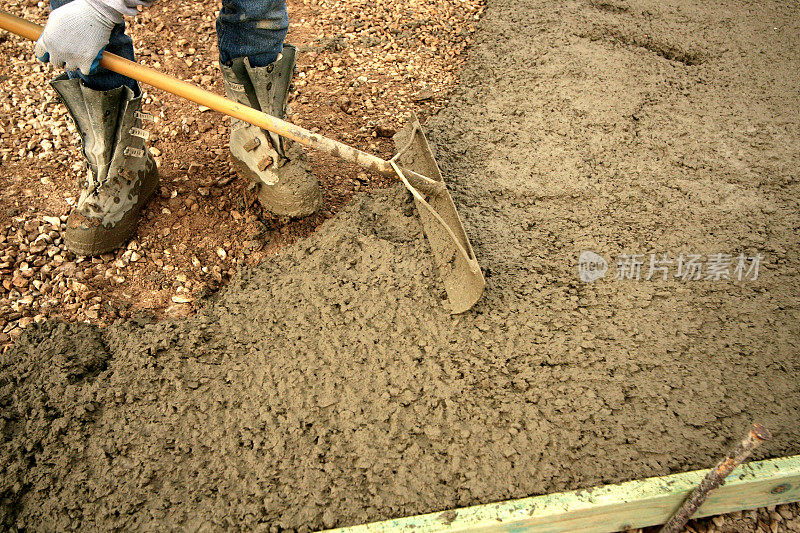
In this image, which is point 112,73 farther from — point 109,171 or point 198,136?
point 198,136

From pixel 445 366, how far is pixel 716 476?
0.87m

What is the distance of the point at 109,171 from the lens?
2.54m

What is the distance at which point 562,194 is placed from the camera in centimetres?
265

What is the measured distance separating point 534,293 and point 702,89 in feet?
6.54

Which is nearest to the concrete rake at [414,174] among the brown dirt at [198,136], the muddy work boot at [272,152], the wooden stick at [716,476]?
the muddy work boot at [272,152]

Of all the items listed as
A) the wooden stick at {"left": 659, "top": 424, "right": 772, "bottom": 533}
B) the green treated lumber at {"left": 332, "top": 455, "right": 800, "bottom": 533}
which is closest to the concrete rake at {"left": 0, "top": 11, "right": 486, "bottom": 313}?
the green treated lumber at {"left": 332, "top": 455, "right": 800, "bottom": 533}

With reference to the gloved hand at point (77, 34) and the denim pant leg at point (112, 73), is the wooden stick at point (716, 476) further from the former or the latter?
the denim pant leg at point (112, 73)

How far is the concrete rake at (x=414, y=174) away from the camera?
6.90 ft

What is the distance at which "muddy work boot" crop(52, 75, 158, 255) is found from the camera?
95.2 inches

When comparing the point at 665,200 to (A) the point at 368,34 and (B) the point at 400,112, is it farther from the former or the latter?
(A) the point at 368,34

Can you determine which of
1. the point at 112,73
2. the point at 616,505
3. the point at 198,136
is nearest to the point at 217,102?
the point at 112,73

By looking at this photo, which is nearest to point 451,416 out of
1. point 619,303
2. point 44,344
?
point 619,303

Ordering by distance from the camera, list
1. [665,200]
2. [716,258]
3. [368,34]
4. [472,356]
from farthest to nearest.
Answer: [368,34] → [665,200] → [716,258] → [472,356]

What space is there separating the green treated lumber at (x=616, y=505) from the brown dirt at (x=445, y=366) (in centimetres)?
7
